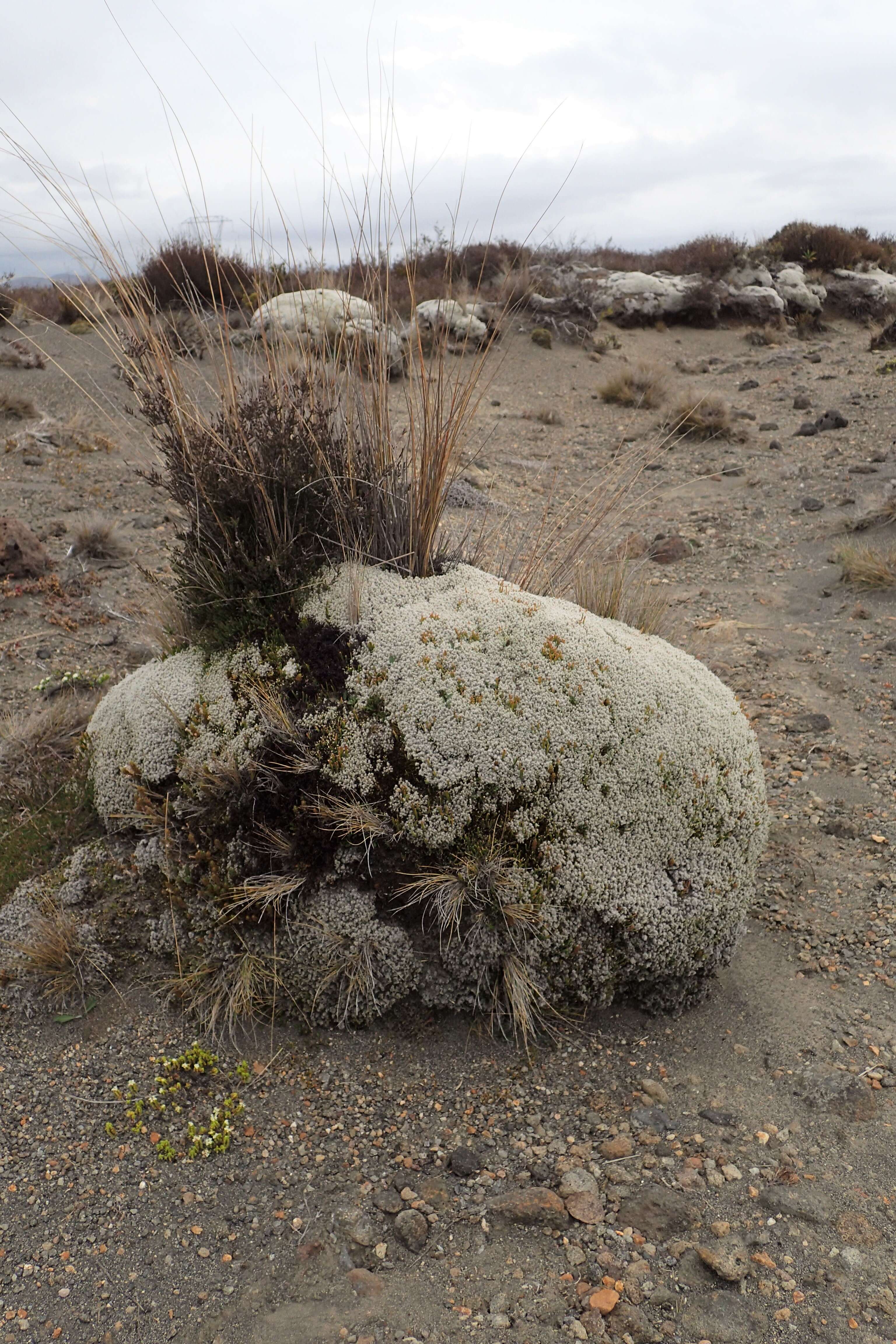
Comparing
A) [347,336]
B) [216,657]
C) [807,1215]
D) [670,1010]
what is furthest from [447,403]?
[807,1215]

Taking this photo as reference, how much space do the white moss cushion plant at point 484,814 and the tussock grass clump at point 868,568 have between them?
14.0 feet

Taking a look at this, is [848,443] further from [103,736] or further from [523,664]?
[103,736]

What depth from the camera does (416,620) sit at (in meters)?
3.74

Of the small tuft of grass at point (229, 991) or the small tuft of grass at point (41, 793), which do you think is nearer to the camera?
the small tuft of grass at point (229, 991)

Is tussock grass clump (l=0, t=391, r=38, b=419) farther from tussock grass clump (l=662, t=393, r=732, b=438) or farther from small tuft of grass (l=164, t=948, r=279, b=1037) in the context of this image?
small tuft of grass (l=164, t=948, r=279, b=1037)

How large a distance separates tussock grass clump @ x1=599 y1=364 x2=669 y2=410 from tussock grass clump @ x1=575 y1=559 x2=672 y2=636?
9.90m

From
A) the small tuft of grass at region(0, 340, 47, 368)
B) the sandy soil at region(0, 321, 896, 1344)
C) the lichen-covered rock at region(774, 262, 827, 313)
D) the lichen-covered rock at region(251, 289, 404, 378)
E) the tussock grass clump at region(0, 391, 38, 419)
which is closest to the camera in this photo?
the sandy soil at region(0, 321, 896, 1344)

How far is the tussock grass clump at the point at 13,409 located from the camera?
10023mm

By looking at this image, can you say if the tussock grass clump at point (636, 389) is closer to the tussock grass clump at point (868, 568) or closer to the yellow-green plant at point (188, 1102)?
the tussock grass clump at point (868, 568)

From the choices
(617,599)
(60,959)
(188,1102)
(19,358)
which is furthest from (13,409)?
(188,1102)

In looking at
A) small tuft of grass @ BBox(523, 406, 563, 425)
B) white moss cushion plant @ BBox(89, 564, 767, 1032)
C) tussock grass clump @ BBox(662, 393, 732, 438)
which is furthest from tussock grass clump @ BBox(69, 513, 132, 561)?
small tuft of grass @ BBox(523, 406, 563, 425)

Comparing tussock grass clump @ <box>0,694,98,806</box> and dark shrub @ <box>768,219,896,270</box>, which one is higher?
dark shrub @ <box>768,219,896,270</box>

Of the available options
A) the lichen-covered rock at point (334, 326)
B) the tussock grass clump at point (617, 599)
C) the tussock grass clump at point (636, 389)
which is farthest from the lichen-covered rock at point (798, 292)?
the lichen-covered rock at point (334, 326)

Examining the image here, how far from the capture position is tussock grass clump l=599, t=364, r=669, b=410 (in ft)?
48.6
